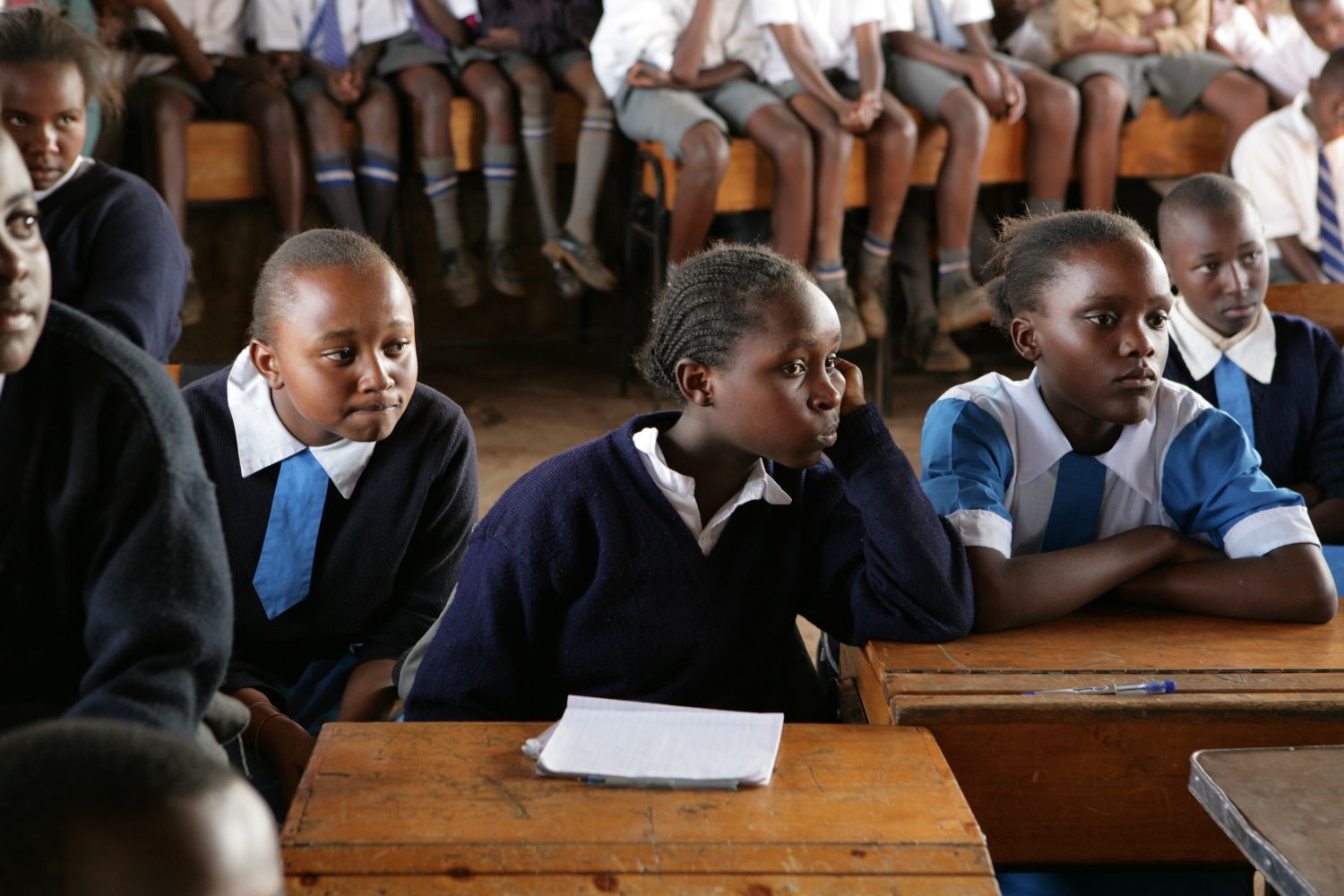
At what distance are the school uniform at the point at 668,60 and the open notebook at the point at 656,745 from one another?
285cm

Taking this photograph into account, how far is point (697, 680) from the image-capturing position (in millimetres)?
1548

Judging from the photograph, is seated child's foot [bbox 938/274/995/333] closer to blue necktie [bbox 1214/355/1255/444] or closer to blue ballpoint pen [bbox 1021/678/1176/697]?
blue necktie [bbox 1214/355/1255/444]

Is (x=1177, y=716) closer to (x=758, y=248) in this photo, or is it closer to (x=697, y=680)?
(x=697, y=680)

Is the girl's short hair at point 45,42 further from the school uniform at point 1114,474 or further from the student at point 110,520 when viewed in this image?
the school uniform at point 1114,474

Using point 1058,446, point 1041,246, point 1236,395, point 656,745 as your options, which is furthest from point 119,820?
point 1236,395

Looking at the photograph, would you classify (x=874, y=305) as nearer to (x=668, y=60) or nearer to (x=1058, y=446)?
(x=668, y=60)

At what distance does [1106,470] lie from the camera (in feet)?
5.80

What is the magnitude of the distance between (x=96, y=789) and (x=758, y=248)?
1.14 m

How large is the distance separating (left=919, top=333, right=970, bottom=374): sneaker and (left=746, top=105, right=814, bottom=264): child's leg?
2.19ft

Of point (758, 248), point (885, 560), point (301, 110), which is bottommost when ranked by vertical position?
point (301, 110)

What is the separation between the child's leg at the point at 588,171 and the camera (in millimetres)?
4328

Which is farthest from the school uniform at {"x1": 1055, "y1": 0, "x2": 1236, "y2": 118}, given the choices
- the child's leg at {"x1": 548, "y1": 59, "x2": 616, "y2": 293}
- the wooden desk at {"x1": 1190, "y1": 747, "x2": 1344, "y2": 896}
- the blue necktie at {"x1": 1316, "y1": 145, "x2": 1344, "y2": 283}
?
the wooden desk at {"x1": 1190, "y1": 747, "x2": 1344, "y2": 896}

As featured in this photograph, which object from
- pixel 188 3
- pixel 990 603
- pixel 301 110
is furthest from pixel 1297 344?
pixel 188 3

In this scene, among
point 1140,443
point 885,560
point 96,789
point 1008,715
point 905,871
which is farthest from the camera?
point 1140,443
